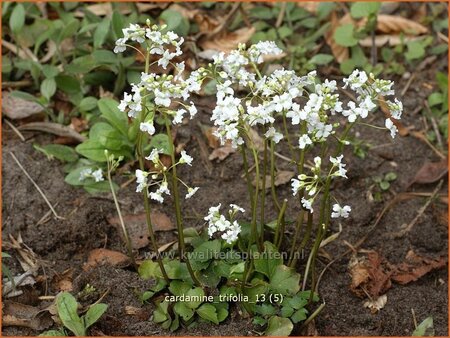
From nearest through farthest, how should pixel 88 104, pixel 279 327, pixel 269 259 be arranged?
1. pixel 279 327
2. pixel 269 259
3. pixel 88 104

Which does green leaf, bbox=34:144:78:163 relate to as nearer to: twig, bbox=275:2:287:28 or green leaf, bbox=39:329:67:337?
green leaf, bbox=39:329:67:337

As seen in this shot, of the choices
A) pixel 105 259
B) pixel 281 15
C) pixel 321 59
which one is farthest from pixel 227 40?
pixel 105 259

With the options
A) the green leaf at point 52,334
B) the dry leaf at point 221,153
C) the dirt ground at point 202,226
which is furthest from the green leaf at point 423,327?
the green leaf at point 52,334

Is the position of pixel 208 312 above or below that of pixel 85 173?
below

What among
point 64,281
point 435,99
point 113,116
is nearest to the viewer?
point 64,281

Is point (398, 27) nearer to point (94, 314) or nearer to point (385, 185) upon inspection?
point (385, 185)

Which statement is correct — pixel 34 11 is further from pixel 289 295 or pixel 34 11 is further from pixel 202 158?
pixel 289 295

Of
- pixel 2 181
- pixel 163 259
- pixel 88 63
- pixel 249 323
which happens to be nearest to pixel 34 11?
pixel 88 63

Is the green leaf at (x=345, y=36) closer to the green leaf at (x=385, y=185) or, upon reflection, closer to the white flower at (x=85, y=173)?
the green leaf at (x=385, y=185)
